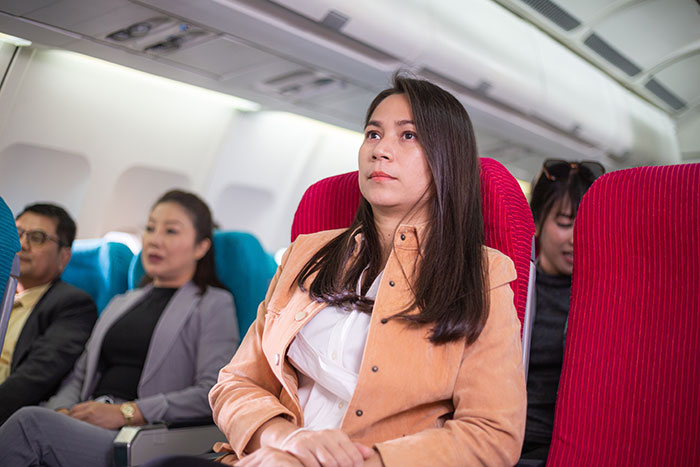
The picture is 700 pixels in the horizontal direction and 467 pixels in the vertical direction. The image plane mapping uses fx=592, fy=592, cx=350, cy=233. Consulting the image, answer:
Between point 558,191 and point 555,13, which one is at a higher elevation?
point 555,13

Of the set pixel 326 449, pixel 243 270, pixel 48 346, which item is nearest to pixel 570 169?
pixel 326 449

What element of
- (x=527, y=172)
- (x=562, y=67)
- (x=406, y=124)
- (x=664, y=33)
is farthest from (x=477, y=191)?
(x=527, y=172)

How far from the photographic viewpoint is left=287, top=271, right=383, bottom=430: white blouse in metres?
1.51

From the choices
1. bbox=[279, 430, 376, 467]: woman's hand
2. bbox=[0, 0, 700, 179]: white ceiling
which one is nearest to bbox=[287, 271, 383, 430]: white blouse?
bbox=[279, 430, 376, 467]: woman's hand

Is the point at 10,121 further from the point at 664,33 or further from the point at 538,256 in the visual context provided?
the point at 664,33

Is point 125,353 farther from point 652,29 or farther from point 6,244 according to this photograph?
point 652,29

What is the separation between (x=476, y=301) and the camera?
146 centimetres

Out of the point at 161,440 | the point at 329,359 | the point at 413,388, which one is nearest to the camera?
the point at 413,388

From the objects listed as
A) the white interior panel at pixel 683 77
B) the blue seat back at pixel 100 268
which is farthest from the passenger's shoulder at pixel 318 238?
the white interior panel at pixel 683 77

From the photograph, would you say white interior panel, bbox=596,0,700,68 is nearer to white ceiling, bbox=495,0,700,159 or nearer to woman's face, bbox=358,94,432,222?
white ceiling, bbox=495,0,700,159

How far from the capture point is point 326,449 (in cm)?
131

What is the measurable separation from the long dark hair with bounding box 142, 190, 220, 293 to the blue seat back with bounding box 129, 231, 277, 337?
6 centimetres

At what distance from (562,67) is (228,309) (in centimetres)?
393

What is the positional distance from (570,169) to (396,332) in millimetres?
1286
